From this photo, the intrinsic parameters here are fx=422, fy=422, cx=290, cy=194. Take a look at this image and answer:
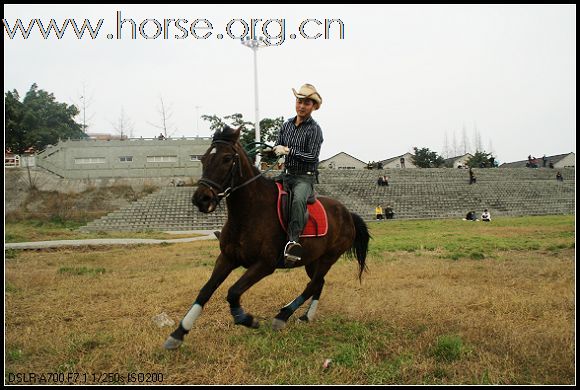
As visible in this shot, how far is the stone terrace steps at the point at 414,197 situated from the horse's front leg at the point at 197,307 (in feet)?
74.0

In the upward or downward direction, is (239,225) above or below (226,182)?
below

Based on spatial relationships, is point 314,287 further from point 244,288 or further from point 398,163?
point 398,163

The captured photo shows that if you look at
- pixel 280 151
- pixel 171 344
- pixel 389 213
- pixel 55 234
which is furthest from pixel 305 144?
pixel 389 213

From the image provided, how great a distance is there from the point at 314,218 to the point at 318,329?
1.44 m

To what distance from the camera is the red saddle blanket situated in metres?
5.32

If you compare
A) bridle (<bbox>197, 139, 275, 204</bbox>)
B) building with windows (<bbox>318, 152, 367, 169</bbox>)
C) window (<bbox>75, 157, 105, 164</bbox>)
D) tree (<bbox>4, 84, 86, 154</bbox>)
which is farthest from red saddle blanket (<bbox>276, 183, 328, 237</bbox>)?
building with windows (<bbox>318, 152, 367, 169</bbox>)

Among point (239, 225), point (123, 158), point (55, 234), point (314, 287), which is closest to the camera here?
point (239, 225)

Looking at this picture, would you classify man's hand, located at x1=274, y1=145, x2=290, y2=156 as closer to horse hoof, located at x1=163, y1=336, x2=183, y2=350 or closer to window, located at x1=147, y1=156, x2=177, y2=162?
horse hoof, located at x1=163, y1=336, x2=183, y2=350

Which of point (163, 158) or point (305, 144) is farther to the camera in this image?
point (163, 158)

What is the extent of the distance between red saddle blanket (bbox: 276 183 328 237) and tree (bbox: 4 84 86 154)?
39.0 meters

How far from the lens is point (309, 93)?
551 cm

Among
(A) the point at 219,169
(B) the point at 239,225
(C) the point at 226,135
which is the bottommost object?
(B) the point at 239,225

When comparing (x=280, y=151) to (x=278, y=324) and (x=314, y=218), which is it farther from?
(x=278, y=324)

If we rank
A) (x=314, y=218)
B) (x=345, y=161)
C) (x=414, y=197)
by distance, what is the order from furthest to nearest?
1. (x=345, y=161)
2. (x=414, y=197)
3. (x=314, y=218)
